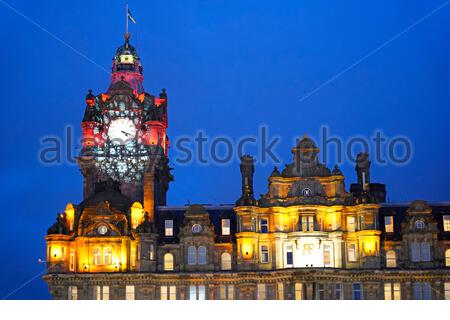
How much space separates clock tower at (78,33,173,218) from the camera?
4451 inches

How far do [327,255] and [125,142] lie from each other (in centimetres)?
2717

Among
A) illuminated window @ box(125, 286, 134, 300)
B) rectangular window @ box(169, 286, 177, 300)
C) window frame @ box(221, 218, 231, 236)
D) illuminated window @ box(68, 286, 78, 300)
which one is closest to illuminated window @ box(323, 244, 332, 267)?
window frame @ box(221, 218, 231, 236)


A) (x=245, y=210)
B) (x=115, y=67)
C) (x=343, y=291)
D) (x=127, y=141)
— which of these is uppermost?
(x=115, y=67)

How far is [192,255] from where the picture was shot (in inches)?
4033

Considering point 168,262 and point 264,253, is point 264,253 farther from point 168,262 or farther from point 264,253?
point 168,262

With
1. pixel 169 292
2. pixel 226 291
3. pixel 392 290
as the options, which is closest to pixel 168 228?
pixel 169 292

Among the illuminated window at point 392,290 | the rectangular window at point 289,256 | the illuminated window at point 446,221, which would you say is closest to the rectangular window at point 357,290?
the illuminated window at point 392,290

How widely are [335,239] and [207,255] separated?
1261 centimetres

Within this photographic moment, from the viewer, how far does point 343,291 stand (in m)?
99.8
